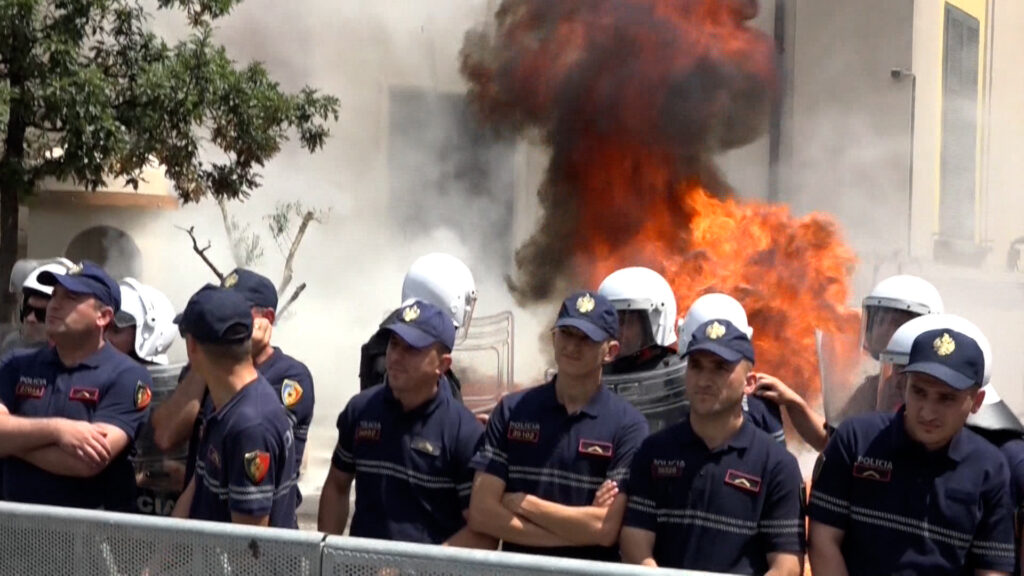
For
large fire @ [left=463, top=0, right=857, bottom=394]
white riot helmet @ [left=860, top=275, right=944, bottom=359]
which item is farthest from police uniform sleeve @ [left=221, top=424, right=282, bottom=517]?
large fire @ [left=463, top=0, right=857, bottom=394]

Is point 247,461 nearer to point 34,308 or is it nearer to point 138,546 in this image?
point 138,546

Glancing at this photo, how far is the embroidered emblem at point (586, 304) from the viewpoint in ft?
14.0

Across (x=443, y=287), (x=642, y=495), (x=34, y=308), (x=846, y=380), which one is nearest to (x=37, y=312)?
(x=34, y=308)

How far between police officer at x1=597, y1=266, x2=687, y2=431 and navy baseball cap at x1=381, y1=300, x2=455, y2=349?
0.83 m

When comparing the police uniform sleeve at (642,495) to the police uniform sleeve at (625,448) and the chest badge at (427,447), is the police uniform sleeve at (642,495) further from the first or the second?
the chest badge at (427,447)

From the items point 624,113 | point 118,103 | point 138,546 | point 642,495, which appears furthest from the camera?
point 624,113

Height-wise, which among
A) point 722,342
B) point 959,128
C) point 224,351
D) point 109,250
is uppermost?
point 959,128

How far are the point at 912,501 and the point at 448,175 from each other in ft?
48.4

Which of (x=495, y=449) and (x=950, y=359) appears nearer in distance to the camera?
(x=950, y=359)

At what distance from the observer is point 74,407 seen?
174 inches

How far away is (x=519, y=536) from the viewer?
407cm

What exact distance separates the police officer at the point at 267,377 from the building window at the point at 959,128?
42.9ft

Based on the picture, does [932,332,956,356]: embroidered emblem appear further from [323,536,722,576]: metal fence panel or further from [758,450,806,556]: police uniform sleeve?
[323,536,722,576]: metal fence panel

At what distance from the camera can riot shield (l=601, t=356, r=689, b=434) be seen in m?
4.95
